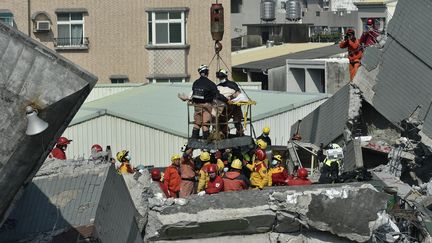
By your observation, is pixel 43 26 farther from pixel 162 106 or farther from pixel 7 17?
pixel 162 106

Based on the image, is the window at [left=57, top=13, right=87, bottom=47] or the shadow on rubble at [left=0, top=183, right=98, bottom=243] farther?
the window at [left=57, top=13, right=87, bottom=47]

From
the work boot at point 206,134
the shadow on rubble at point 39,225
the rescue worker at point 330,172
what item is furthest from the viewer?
the work boot at point 206,134

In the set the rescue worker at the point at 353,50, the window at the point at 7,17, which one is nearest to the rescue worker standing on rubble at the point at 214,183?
the rescue worker at the point at 353,50

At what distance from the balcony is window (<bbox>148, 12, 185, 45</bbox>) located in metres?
2.41

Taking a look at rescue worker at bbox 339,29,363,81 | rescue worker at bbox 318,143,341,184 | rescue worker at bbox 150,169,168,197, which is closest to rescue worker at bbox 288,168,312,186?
rescue worker at bbox 318,143,341,184

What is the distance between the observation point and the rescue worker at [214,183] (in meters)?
12.8

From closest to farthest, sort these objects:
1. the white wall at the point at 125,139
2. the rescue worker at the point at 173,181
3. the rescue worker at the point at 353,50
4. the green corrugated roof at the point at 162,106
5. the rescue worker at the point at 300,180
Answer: the rescue worker at the point at 300,180
the rescue worker at the point at 173,181
the rescue worker at the point at 353,50
the white wall at the point at 125,139
the green corrugated roof at the point at 162,106

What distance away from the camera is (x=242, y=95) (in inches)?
610

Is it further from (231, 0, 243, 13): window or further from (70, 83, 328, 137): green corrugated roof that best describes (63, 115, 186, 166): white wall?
(231, 0, 243, 13): window

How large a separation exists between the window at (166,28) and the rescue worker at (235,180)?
2122 centimetres

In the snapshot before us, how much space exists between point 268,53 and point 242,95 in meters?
27.9

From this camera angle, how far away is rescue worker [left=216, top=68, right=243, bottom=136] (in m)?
15.2

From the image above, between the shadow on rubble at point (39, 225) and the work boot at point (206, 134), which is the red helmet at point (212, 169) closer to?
the work boot at point (206, 134)

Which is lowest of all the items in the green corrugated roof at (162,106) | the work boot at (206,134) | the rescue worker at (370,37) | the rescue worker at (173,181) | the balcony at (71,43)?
the rescue worker at (173,181)
